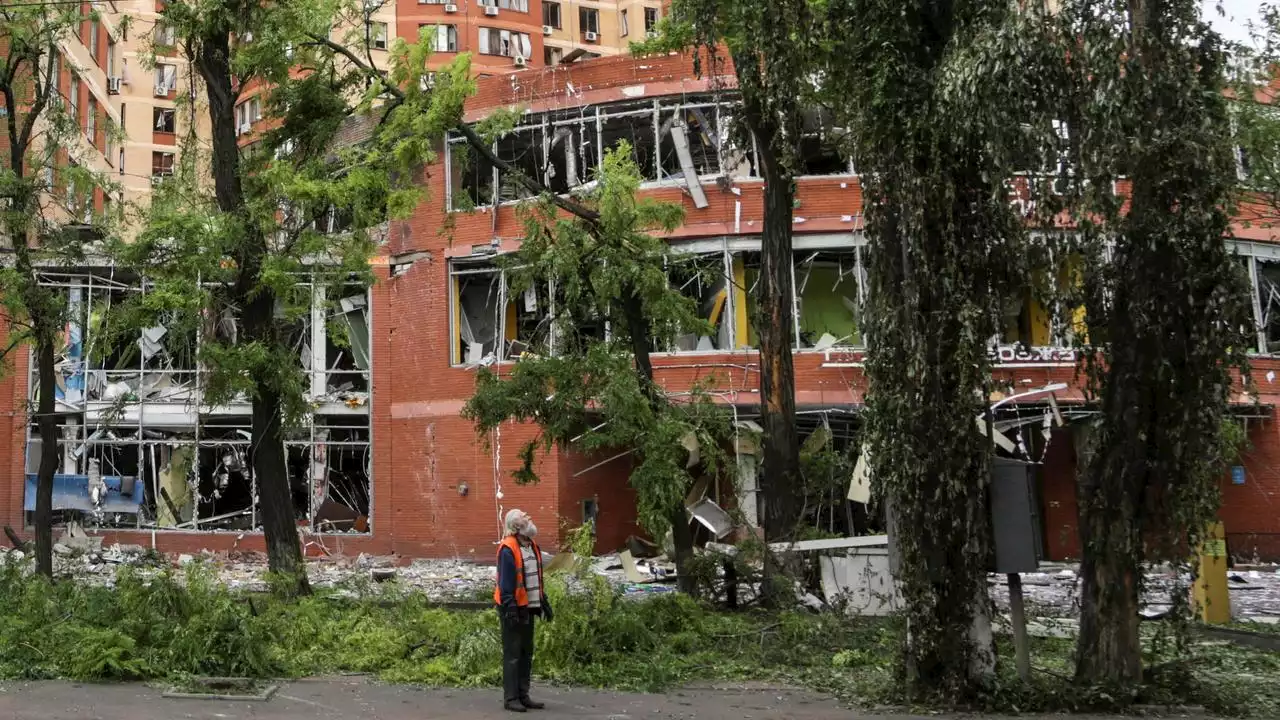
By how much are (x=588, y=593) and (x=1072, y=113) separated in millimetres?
6340

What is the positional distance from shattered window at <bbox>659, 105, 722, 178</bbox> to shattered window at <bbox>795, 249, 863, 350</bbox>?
2.84m

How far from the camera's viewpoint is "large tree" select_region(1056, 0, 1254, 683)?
8.05m

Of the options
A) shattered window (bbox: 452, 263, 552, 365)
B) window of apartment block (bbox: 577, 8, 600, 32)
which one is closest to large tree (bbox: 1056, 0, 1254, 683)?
shattered window (bbox: 452, 263, 552, 365)

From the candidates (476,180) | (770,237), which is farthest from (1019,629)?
(476,180)

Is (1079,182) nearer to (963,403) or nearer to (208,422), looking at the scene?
(963,403)

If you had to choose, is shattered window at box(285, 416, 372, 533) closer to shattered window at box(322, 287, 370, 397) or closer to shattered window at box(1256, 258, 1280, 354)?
shattered window at box(322, 287, 370, 397)

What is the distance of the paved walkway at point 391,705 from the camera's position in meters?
8.45

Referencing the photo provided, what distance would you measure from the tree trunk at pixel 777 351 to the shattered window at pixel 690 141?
655cm

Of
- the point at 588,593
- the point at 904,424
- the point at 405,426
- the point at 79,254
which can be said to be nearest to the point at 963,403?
the point at 904,424

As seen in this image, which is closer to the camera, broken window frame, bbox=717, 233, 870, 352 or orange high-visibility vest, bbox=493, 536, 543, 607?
orange high-visibility vest, bbox=493, 536, 543, 607

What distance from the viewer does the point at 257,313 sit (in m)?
15.1

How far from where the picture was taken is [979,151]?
28.2 ft

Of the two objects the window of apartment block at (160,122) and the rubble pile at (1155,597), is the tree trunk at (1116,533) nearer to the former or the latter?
the rubble pile at (1155,597)

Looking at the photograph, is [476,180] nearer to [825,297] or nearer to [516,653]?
[825,297]
